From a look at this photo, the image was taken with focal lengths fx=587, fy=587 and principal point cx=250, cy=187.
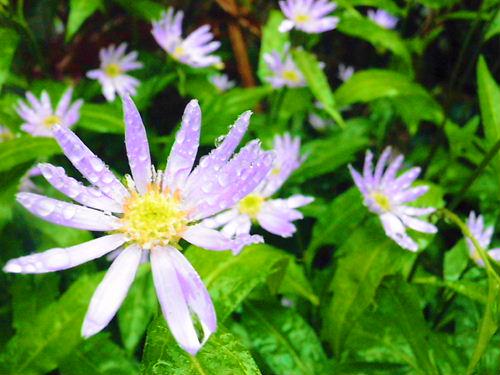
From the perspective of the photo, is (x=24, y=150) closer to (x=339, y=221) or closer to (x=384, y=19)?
(x=339, y=221)

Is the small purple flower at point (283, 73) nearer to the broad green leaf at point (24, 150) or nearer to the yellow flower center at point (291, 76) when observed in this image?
the yellow flower center at point (291, 76)

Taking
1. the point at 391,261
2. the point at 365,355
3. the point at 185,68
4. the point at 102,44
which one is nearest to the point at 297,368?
the point at 365,355

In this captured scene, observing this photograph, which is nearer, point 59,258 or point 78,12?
point 59,258

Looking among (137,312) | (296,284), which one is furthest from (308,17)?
(137,312)

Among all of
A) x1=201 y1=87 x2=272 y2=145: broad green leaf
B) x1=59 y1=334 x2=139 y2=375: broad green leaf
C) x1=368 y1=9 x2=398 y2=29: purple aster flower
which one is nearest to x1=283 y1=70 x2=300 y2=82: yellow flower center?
x1=201 y1=87 x2=272 y2=145: broad green leaf

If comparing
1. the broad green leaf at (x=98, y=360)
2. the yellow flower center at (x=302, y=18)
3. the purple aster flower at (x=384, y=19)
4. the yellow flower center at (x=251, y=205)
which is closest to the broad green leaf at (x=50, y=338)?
the broad green leaf at (x=98, y=360)

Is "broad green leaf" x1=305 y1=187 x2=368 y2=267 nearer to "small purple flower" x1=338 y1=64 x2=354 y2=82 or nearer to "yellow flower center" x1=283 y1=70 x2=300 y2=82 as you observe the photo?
"yellow flower center" x1=283 y1=70 x2=300 y2=82
